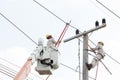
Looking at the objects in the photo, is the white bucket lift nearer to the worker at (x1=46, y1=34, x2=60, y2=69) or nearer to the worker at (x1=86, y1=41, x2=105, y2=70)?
the worker at (x1=46, y1=34, x2=60, y2=69)

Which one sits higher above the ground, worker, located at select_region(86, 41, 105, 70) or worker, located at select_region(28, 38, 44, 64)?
worker, located at select_region(86, 41, 105, 70)

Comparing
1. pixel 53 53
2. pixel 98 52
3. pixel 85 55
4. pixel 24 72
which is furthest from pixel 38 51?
pixel 98 52

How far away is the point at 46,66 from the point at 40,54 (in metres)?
0.43

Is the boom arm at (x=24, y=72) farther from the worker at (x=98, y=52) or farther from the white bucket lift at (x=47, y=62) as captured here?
the worker at (x=98, y=52)

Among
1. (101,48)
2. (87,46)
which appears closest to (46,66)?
(87,46)

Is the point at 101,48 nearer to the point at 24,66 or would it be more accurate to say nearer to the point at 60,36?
the point at 60,36

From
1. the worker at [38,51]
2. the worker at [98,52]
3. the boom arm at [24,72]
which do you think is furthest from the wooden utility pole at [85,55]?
the boom arm at [24,72]

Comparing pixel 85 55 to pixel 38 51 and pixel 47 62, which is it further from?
pixel 38 51

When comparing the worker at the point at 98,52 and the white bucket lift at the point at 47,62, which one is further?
the worker at the point at 98,52

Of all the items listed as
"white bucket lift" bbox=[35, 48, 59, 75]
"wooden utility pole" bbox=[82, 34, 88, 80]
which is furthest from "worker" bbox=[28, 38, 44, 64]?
"wooden utility pole" bbox=[82, 34, 88, 80]

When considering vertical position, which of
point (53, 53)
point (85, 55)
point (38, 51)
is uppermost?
point (85, 55)

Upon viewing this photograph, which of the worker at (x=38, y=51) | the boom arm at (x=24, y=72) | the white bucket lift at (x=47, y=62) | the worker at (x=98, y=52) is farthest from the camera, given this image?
the worker at (x=98, y=52)

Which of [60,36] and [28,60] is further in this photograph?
[60,36]

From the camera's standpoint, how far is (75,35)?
70.8ft
